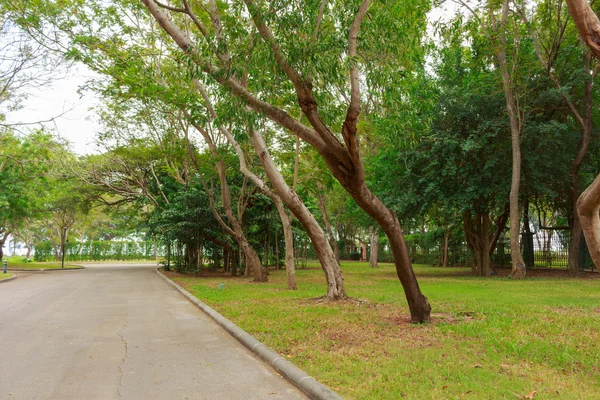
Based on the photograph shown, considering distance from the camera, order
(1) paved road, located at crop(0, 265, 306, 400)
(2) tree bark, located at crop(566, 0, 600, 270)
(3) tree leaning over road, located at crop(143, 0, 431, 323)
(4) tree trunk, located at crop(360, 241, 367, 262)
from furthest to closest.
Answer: (4) tree trunk, located at crop(360, 241, 367, 262) → (3) tree leaning over road, located at crop(143, 0, 431, 323) → (1) paved road, located at crop(0, 265, 306, 400) → (2) tree bark, located at crop(566, 0, 600, 270)

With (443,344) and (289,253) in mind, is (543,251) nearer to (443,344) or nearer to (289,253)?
(289,253)

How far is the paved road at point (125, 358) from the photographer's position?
16.0 ft

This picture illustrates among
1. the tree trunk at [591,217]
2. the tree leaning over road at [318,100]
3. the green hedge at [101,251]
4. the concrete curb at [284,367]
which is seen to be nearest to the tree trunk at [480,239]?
the tree leaning over road at [318,100]

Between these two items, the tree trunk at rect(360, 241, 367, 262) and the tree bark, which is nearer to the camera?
the tree bark

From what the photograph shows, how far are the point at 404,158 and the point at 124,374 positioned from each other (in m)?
16.3

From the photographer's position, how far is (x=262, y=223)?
24.7 m

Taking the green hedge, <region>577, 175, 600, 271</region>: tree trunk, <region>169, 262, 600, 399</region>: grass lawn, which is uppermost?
<region>577, 175, 600, 271</region>: tree trunk

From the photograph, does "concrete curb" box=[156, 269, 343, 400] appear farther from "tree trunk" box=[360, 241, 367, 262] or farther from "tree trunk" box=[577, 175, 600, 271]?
"tree trunk" box=[360, 241, 367, 262]

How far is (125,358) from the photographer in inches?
248

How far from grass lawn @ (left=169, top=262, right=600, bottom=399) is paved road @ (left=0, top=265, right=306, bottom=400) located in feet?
2.20

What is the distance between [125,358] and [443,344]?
4500mm

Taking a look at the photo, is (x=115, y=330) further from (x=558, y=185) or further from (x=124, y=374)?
(x=558, y=185)

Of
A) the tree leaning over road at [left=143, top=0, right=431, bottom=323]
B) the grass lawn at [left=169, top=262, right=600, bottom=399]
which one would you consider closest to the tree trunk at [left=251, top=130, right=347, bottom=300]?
the grass lawn at [left=169, top=262, right=600, bottom=399]

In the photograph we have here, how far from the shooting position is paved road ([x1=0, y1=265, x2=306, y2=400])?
16.0 feet
